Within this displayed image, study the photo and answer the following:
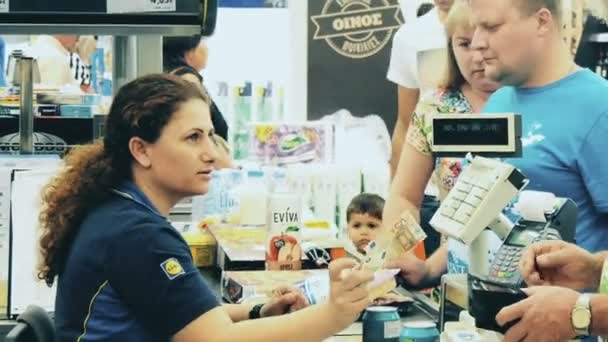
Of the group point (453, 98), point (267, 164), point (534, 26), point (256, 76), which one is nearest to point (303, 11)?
point (256, 76)

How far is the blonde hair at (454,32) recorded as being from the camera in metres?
3.09

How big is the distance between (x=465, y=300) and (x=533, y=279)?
0.66 feet

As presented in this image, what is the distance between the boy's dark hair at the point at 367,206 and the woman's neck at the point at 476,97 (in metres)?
1.31

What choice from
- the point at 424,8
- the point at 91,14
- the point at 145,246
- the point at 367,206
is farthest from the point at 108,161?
the point at 424,8

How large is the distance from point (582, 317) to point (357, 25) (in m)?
4.35

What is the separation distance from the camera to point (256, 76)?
6.58 meters

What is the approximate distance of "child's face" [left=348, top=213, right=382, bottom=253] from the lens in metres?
4.45

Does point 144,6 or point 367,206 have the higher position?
point 144,6

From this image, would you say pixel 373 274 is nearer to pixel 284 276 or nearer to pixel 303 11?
pixel 284 276

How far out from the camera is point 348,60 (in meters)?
6.03

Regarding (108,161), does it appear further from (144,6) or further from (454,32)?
(454,32)

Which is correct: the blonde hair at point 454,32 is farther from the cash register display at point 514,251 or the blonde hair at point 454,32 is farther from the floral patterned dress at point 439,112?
the cash register display at point 514,251

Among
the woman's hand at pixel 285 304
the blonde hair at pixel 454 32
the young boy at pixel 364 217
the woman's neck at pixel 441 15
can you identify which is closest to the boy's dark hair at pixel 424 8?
the woman's neck at pixel 441 15

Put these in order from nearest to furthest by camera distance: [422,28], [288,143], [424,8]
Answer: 1. [422,28]
2. [288,143]
3. [424,8]
